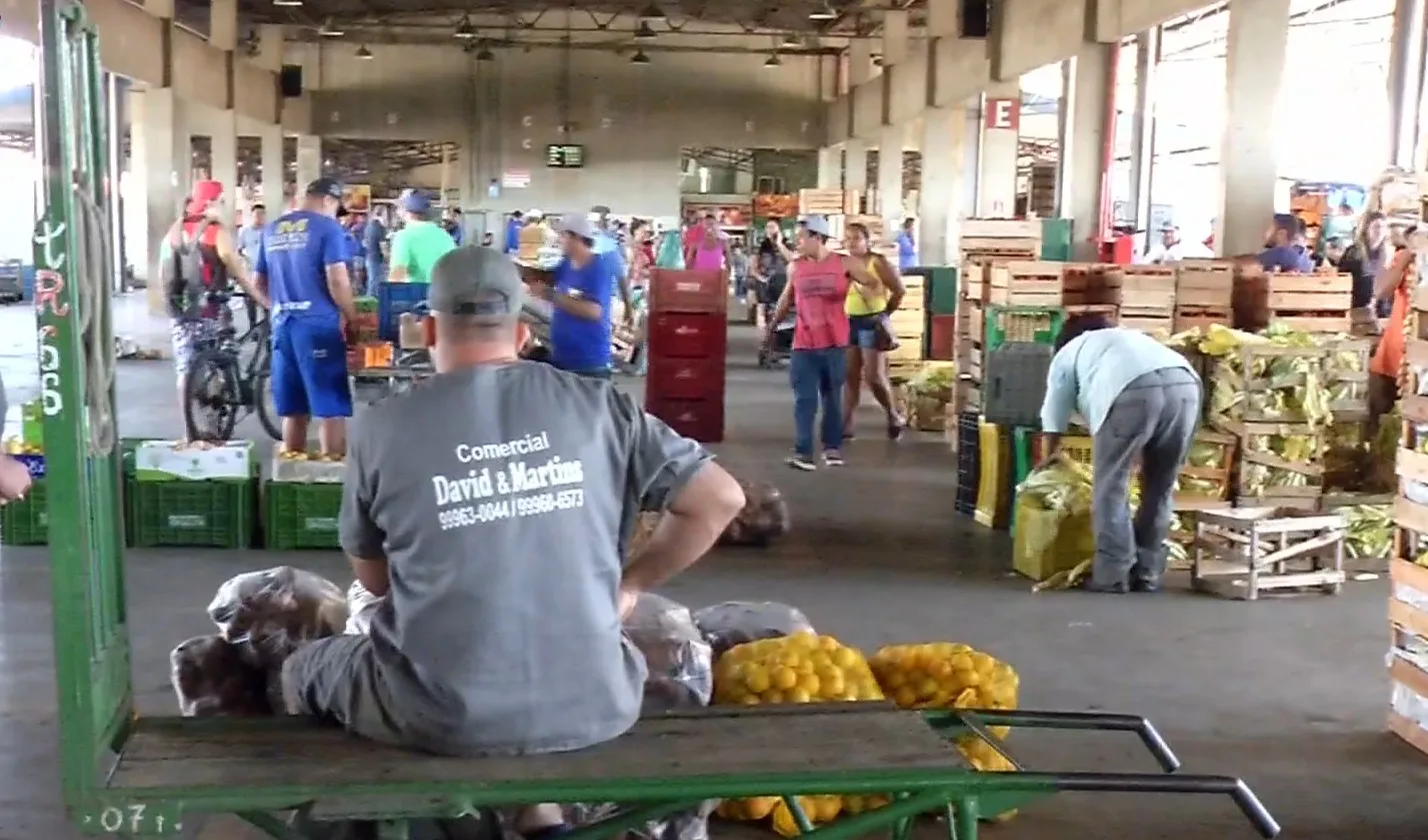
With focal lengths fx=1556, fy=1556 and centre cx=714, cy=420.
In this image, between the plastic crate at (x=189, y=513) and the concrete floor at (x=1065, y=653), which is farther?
the plastic crate at (x=189, y=513)

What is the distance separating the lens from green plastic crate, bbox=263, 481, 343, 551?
26.8 feet

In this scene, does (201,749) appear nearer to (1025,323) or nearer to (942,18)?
(1025,323)

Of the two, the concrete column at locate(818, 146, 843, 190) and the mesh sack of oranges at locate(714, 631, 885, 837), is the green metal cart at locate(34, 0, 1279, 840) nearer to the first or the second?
the mesh sack of oranges at locate(714, 631, 885, 837)

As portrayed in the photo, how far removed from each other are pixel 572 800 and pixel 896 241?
1756cm

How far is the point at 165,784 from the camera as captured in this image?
3.01 m

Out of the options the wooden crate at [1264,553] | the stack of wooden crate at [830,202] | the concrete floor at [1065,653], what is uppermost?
the stack of wooden crate at [830,202]

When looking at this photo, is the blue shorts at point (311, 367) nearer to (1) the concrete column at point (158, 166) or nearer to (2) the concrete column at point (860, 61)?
(1) the concrete column at point (158, 166)

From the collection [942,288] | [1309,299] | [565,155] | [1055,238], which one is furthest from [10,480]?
[565,155]

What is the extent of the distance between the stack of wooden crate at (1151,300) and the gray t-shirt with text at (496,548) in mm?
8030

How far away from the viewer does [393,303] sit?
10.7 meters

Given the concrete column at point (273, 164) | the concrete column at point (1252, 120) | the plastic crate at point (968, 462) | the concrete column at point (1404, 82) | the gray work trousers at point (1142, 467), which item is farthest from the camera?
the concrete column at point (273, 164)

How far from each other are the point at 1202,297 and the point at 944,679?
6469mm

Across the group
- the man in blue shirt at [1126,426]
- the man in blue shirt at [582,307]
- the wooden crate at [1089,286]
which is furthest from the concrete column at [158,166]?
the man in blue shirt at [1126,426]

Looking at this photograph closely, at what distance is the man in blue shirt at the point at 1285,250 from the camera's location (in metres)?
11.6
